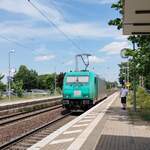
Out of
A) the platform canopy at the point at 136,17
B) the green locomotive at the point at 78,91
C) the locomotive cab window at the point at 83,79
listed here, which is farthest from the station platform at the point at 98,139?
the locomotive cab window at the point at 83,79

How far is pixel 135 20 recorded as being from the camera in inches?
414

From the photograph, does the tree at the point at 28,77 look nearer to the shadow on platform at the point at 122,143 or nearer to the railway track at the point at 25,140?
the railway track at the point at 25,140

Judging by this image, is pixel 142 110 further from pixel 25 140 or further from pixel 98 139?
pixel 98 139

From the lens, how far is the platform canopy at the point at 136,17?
9.19 meters

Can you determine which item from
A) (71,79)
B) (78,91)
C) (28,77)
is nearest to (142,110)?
(78,91)

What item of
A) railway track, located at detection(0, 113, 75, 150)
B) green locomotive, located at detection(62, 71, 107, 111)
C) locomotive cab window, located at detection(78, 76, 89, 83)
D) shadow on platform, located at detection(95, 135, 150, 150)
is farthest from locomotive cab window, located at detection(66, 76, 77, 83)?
shadow on platform, located at detection(95, 135, 150, 150)

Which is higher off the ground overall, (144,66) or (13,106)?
(144,66)

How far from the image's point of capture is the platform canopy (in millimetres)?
9188

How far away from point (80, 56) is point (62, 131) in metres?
26.7

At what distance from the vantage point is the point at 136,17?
10234mm

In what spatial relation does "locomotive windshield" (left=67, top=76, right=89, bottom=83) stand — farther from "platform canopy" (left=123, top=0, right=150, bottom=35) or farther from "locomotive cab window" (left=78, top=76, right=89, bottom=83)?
"platform canopy" (left=123, top=0, right=150, bottom=35)

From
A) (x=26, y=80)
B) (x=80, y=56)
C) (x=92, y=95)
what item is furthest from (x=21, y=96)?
(x=26, y=80)

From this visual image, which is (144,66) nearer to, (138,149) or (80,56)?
(138,149)

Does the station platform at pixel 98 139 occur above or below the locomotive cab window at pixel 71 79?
below
